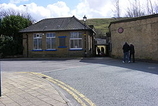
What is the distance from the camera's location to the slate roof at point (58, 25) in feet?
79.5

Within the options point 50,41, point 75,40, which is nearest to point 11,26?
point 50,41

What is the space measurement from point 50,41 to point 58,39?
1.29 metres

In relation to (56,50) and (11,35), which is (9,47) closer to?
(11,35)

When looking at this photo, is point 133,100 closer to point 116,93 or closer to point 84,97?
point 116,93

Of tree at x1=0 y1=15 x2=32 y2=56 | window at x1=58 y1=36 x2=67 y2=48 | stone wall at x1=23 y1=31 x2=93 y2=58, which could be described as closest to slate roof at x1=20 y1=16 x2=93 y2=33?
stone wall at x1=23 y1=31 x2=93 y2=58

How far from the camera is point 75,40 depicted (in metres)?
24.0

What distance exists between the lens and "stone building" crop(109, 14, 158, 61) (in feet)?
49.6

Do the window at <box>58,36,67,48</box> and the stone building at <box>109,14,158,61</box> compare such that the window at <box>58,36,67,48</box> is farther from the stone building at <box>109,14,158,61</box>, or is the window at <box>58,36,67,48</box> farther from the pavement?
the pavement

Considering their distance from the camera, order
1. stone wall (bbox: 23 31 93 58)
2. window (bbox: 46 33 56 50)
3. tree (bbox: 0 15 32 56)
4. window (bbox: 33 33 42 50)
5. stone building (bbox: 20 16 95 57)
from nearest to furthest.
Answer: stone building (bbox: 20 16 95 57) < stone wall (bbox: 23 31 93 58) < window (bbox: 46 33 56 50) < window (bbox: 33 33 42 50) < tree (bbox: 0 15 32 56)

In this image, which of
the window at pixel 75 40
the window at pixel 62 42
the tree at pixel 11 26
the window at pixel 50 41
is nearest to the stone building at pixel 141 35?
the window at pixel 75 40

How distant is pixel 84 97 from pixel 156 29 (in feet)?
38.2

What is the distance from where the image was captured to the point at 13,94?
6.06m

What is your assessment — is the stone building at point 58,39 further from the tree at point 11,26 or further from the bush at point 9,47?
the tree at point 11,26

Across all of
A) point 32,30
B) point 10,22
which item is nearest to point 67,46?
point 32,30
